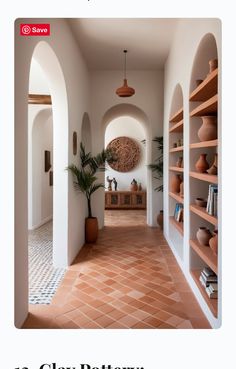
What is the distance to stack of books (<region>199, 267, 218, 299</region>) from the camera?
2.29 meters

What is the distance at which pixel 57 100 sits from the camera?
11.7 ft

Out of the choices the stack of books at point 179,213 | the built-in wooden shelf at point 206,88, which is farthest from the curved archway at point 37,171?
the built-in wooden shelf at point 206,88

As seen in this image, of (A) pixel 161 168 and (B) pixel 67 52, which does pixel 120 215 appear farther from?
(B) pixel 67 52

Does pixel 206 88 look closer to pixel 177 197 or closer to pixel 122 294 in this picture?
pixel 177 197

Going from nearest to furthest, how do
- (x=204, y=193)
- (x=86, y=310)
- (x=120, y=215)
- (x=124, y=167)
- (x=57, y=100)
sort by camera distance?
1. (x=86, y=310)
2. (x=204, y=193)
3. (x=57, y=100)
4. (x=120, y=215)
5. (x=124, y=167)

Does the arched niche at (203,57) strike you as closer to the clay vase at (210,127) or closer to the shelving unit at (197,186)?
the shelving unit at (197,186)

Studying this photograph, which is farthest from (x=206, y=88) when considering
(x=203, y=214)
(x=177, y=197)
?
(x=177, y=197)

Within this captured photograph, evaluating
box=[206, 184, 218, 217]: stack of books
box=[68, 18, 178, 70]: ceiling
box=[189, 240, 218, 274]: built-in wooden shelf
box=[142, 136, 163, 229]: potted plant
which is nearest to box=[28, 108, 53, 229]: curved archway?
box=[68, 18, 178, 70]: ceiling

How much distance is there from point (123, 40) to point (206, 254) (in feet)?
11.5
